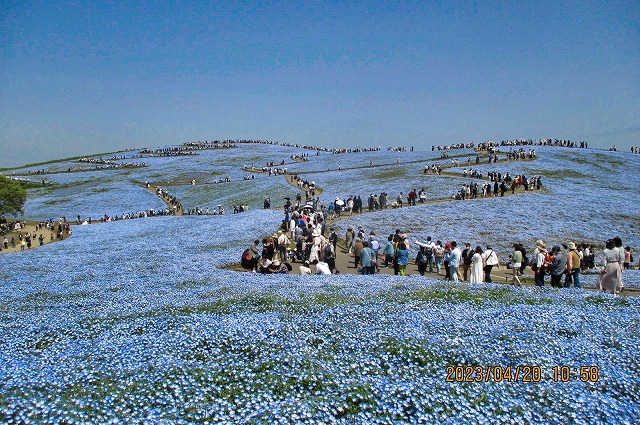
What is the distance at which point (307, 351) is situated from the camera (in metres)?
9.16

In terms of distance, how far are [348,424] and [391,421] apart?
27.5 inches

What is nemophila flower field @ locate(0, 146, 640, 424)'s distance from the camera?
7234 millimetres

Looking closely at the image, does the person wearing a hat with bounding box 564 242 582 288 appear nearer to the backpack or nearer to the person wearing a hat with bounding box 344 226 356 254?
the backpack

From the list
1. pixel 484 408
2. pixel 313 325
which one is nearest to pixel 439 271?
pixel 313 325

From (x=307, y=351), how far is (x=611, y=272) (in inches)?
468

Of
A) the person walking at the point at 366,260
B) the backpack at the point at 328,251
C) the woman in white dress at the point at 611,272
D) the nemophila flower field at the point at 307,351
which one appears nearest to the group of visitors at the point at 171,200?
the backpack at the point at 328,251

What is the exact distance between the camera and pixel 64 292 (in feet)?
52.6

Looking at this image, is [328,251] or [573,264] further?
[328,251]

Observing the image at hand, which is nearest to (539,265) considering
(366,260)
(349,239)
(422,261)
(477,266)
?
(477,266)

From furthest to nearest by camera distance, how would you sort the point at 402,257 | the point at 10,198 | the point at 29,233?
1. the point at 10,198
2. the point at 29,233
3. the point at 402,257

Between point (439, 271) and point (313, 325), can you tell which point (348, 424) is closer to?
point (313, 325)

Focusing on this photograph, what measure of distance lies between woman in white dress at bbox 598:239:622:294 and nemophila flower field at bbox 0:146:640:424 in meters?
1.97

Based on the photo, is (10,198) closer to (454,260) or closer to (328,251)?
(328,251)

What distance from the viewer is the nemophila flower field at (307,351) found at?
7234 millimetres
